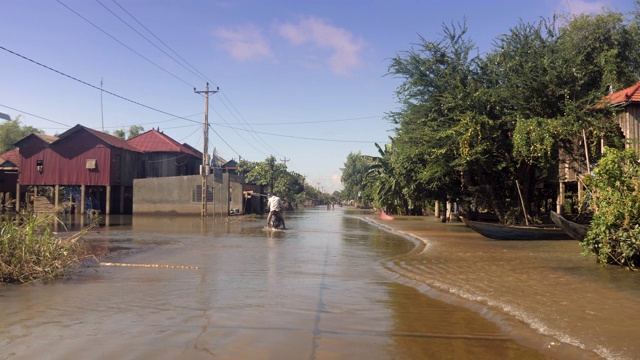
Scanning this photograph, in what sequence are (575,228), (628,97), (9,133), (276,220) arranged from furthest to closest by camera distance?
(9,133) → (276,220) → (628,97) → (575,228)

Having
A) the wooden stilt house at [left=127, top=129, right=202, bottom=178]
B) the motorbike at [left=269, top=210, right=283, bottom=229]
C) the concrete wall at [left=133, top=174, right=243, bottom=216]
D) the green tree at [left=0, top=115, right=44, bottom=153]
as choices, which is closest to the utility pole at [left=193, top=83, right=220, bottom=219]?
the concrete wall at [left=133, top=174, right=243, bottom=216]

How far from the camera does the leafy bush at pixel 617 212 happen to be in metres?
9.12

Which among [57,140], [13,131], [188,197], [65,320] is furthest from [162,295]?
[13,131]

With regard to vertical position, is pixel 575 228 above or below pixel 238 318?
above

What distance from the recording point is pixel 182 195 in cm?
3594

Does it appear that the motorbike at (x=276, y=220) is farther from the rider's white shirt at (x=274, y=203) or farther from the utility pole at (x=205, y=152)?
the utility pole at (x=205, y=152)

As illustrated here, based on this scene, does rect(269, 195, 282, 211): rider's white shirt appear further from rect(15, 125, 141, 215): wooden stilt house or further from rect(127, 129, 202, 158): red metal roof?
rect(127, 129, 202, 158): red metal roof

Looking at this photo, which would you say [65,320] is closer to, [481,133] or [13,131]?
[481,133]

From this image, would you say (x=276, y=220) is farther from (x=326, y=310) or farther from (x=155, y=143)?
(x=155, y=143)

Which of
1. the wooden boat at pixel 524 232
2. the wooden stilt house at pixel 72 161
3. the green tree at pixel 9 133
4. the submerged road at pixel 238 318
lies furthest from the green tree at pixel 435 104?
the green tree at pixel 9 133

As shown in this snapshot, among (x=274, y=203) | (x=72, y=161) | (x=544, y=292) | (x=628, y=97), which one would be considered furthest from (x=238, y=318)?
(x=72, y=161)

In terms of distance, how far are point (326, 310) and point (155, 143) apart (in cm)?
4439

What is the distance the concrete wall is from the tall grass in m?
25.6

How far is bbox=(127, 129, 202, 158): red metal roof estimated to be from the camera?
45969mm
